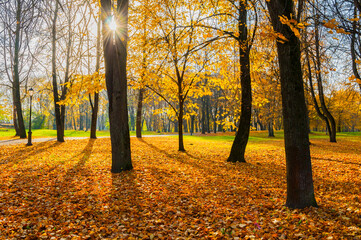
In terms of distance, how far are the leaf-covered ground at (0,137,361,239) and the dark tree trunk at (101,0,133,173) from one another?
78cm

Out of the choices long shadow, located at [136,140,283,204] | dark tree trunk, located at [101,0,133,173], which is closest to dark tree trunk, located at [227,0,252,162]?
long shadow, located at [136,140,283,204]

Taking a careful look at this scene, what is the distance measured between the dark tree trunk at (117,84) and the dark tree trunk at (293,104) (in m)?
4.86

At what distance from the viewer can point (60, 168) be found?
7.71 m

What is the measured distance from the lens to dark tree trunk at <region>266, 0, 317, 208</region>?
4.05 m

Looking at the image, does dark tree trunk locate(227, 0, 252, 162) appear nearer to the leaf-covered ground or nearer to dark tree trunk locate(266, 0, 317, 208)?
the leaf-covered ground

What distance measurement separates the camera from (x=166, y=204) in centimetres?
504

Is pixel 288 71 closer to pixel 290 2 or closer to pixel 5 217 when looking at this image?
pixel 290 2

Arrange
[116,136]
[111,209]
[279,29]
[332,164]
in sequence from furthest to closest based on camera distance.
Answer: [332,164]
[116,136]
[111,209]
[279,29]

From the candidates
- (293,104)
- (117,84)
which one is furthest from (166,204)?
(117,84)

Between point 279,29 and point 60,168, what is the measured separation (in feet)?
25.8

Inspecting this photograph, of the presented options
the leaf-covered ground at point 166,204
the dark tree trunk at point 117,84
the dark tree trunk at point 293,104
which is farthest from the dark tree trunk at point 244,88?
the dark tree trunk at point 293,104

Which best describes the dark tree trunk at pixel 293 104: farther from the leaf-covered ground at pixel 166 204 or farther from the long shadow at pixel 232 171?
the long shadow at pixel 232 171

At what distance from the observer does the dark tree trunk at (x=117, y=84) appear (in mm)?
7094

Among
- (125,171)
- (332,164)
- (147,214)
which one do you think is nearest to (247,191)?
(147,214)
